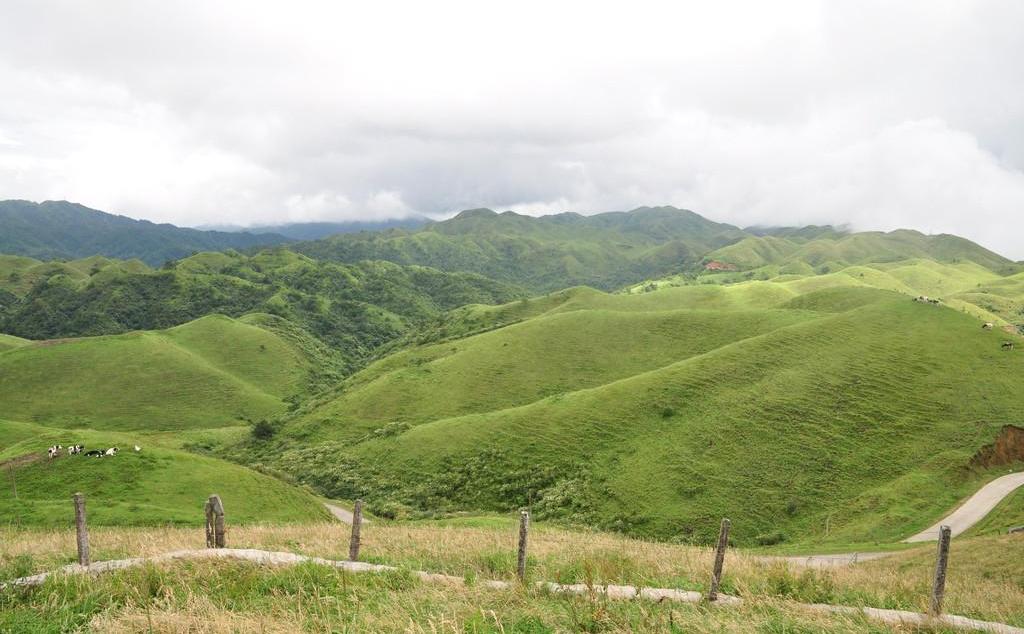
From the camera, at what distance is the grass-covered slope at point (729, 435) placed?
2137 inches

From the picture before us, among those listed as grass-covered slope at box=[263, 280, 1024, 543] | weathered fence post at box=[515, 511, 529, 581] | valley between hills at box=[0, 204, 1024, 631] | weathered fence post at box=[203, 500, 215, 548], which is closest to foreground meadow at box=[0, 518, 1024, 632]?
valley between hills at box=[0, 204, 1024, 631]

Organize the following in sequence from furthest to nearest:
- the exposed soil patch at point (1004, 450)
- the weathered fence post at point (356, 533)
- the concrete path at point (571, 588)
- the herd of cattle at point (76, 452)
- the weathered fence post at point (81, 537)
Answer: the exposed soil patch at point (1004, 450) → the herd of cattle at point (76, 452) → the weathered fence post at point (356, 533) → the weathered fence post at point (81, 537) → the concrete path at point (571, 588)

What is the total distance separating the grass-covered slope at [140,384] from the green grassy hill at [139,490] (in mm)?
84822

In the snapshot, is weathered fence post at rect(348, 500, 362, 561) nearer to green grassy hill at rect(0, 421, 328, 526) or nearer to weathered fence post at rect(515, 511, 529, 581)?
weathered fence post at rect(515, 511, 529, 581)

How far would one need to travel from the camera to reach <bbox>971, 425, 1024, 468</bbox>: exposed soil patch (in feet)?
186

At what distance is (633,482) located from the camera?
200 feet

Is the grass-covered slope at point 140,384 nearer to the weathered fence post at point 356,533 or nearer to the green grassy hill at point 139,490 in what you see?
the green grassy hill at point 139,490

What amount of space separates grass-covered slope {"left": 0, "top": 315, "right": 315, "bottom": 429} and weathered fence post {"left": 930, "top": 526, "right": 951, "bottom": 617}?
145 m

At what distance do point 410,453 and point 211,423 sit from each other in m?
81.6

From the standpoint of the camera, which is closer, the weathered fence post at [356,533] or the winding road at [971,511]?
the weathered fence post at [356,533]

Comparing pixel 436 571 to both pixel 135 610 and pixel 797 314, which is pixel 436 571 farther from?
pixel 797 314

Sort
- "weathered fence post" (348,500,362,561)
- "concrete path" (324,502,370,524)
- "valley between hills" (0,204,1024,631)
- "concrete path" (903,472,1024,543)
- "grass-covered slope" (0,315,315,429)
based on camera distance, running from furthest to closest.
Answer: "grass-covered slope" (0,315,315,429) < "concrete path" (324,502,370,524) < "concrete path" (903,472,1024,543) < "valley between hills" (0,204,1024,631) < "weathered fence post" (348,500,362,561)

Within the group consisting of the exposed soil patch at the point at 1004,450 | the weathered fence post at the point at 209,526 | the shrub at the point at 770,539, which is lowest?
the shrub at the point at 770,539

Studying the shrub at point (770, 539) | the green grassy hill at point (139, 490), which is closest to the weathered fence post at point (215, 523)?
the green grassy hill at point (139, 490)
